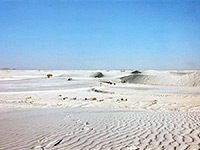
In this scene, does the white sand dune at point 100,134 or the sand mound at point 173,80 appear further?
the sand mound at point 173,80

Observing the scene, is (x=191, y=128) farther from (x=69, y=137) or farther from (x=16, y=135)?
(x=16, y=135)

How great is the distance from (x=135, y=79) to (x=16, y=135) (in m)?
37.0

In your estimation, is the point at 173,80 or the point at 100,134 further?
the point at 173,80

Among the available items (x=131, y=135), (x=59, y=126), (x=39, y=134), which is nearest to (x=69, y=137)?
(x=39, y=134)

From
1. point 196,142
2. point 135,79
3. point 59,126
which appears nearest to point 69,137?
point 59,126

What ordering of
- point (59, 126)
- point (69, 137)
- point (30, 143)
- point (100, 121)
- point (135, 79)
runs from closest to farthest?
1. point (30, 143)
2. point (69, 137)
3. point (59, 126)
4. point (100, 121)
5. point (135, 79)

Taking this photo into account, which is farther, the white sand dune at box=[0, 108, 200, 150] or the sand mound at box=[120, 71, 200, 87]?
the sand mound at box=[120, 71, 200, 87]

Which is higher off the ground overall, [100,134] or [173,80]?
[100,134]

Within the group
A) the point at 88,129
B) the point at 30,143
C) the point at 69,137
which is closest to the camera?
the point at 30,143

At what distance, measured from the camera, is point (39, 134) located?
5.07 m

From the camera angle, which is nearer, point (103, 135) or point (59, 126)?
point (103, 135)

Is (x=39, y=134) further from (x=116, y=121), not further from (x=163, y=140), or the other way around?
(x=163, y=140)

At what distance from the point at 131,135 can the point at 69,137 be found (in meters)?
1.74

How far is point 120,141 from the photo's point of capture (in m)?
4.53
